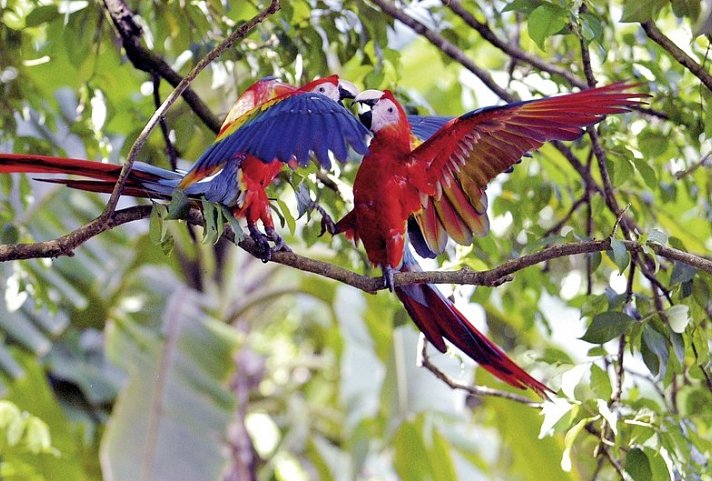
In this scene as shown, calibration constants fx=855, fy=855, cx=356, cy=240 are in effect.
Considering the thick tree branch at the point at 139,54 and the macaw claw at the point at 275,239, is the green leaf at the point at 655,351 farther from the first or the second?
the thick tree branch at the point at 139,54

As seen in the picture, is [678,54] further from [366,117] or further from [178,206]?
[178,206]

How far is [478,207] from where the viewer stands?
4.92ft

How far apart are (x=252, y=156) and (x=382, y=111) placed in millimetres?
313

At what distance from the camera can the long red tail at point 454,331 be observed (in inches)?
61.3

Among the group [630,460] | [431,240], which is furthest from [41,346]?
[630,460]

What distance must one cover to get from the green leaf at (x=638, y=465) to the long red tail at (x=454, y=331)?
0.20 m

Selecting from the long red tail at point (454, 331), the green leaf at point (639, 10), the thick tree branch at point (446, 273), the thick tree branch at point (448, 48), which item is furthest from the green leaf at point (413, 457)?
the green leaf at point (639, 10)

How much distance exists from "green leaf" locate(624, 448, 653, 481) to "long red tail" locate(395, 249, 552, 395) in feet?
0.65

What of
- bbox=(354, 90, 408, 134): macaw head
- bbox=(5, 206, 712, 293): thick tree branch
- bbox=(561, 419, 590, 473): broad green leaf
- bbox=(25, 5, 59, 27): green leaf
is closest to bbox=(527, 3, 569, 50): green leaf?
bbox=(354, 90, 408, 134): macaw head

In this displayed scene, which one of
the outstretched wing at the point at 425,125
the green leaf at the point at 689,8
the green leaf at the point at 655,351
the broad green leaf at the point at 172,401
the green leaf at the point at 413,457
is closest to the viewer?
the green leaf at the point at 655,351

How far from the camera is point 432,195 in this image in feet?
5.01

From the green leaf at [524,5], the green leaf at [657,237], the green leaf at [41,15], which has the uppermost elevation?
the green leaf at [41,15]

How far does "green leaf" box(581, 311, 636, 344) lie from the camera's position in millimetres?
1395

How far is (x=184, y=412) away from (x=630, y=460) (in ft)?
5.67
